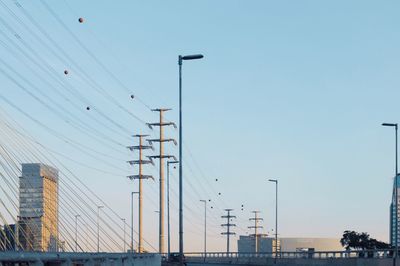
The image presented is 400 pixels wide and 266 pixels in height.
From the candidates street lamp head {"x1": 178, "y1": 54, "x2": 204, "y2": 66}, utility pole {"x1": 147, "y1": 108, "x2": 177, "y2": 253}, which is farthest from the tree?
street lamp head {"x1": 178, "y1": 54, "x2": 204, "y2": 66}

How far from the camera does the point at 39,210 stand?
37.2 m

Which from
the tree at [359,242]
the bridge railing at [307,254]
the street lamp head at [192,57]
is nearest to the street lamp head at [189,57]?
the street lamp head at [192,57]

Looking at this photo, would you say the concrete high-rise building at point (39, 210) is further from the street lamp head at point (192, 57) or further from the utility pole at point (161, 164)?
the utility pole at point (161, 164)

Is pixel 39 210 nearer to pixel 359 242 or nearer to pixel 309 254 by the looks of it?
pixel 309 254

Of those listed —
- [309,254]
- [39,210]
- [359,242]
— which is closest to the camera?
[39,210]

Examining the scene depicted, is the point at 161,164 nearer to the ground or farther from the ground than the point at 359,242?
farther from the ground

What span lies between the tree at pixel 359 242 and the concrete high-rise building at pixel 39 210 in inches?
3506

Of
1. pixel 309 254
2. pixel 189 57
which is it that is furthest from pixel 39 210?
pixel 309 254

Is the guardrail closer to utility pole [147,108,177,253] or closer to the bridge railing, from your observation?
the bridge railing

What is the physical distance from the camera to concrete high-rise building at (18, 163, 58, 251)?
107ft

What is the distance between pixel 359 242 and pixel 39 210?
96.4m

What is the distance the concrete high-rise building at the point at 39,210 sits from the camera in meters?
32.6

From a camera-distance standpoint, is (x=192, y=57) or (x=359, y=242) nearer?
(x=192, y=57)

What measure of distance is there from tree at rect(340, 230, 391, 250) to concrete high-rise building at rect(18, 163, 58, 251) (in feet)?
292
